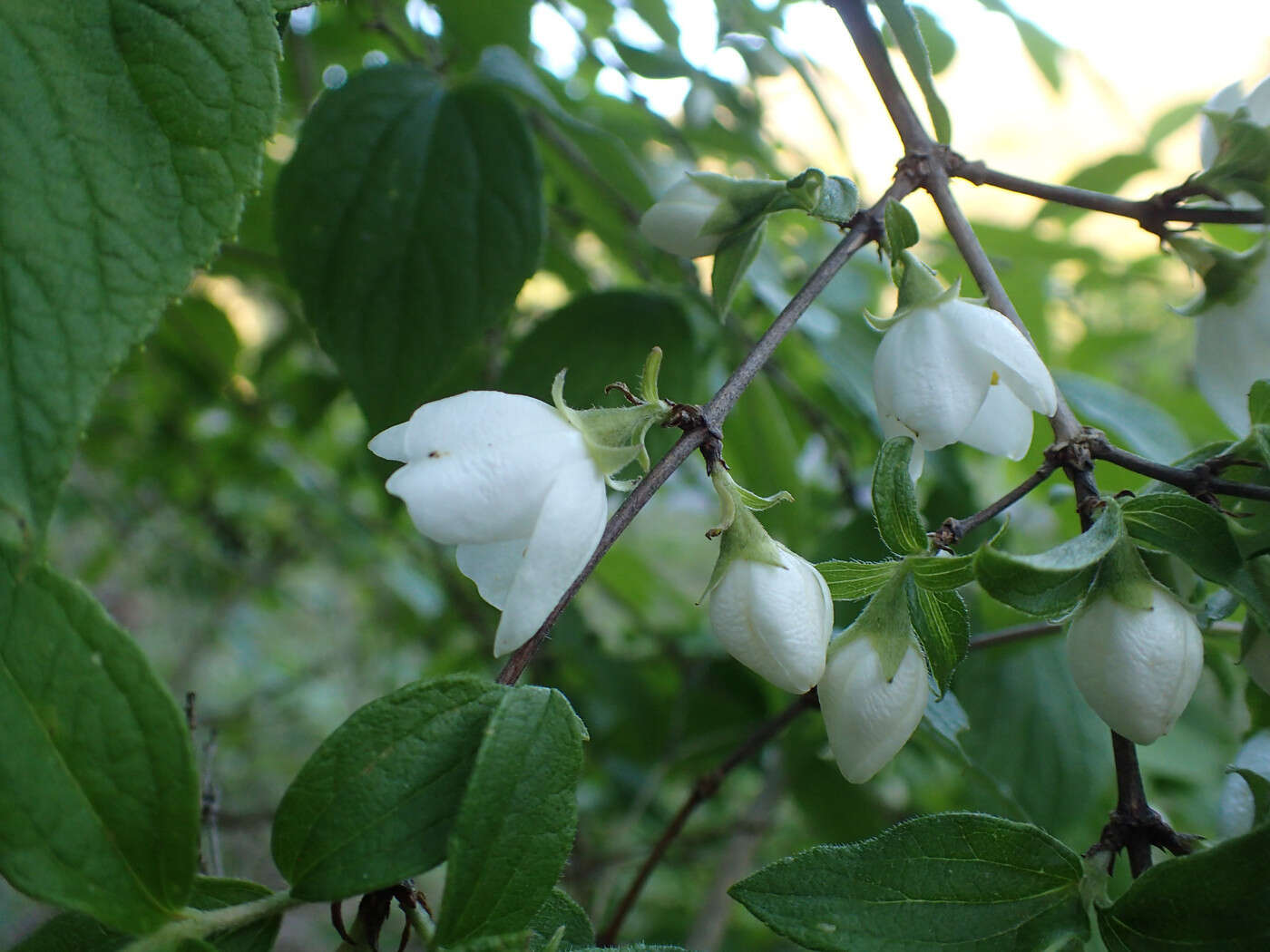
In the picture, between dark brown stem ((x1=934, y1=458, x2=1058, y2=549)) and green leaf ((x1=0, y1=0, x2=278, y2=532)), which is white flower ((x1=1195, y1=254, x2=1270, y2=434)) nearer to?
dark brown stem ((x1=934, y1=458, x2=1058, y2=549))

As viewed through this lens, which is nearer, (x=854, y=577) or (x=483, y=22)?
(x=854, y=577)

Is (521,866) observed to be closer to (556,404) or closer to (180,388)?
(556,404)

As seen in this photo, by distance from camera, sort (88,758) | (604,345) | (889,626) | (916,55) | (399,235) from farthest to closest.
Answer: (604,345) < (399,235) < (916,55) < (889,626) < (88,758)

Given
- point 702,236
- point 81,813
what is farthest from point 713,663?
point 81,813

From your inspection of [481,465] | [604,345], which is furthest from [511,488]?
[604,345]

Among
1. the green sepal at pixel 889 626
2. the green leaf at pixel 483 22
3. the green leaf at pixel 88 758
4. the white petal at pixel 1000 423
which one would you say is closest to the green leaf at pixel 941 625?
the green sepal at pixel 889 626

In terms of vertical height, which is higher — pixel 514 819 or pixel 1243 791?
pixel 514 819

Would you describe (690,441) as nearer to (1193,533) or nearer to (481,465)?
(481,465)
